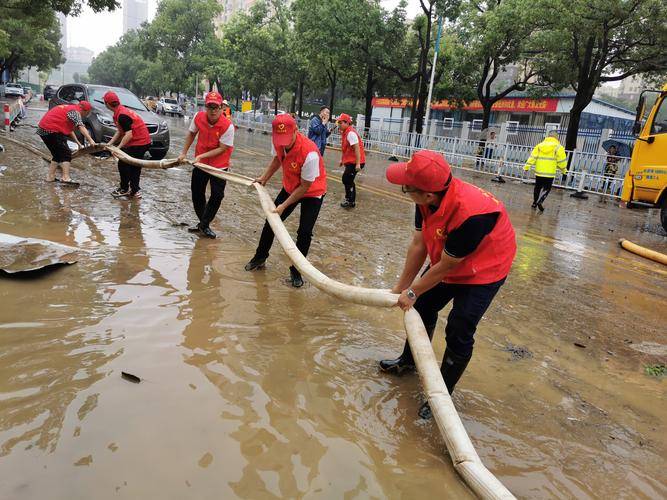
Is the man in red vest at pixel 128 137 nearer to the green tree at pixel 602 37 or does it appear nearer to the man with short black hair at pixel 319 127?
the man with short black hair at pixel 319 127

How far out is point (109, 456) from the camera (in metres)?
2.10

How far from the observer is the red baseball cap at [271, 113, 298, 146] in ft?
13.3

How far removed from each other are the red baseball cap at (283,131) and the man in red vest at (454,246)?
1700mm

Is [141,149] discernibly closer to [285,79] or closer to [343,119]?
[343,119]

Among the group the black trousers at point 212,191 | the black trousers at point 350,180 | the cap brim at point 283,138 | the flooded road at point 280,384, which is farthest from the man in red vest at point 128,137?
the cap brim at point 283,138

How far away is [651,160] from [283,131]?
25.0 feet

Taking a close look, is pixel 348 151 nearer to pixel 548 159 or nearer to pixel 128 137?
pixel 128 137

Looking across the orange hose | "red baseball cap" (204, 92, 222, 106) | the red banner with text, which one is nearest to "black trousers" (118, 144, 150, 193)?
"red baseball cap" (204, 92, 222, 106)

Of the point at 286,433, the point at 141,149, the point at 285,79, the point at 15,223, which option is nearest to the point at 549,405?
the point at 286,433

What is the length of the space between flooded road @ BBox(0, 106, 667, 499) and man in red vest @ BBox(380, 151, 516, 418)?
21.3 inches

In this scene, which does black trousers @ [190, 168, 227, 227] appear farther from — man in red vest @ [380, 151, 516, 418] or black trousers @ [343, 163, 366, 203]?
man in red vest @ [380, 151, 516, 418]

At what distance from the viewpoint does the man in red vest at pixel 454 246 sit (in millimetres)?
2318

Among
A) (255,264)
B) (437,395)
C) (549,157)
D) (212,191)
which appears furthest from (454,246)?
(549,157)

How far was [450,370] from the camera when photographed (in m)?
2.71
